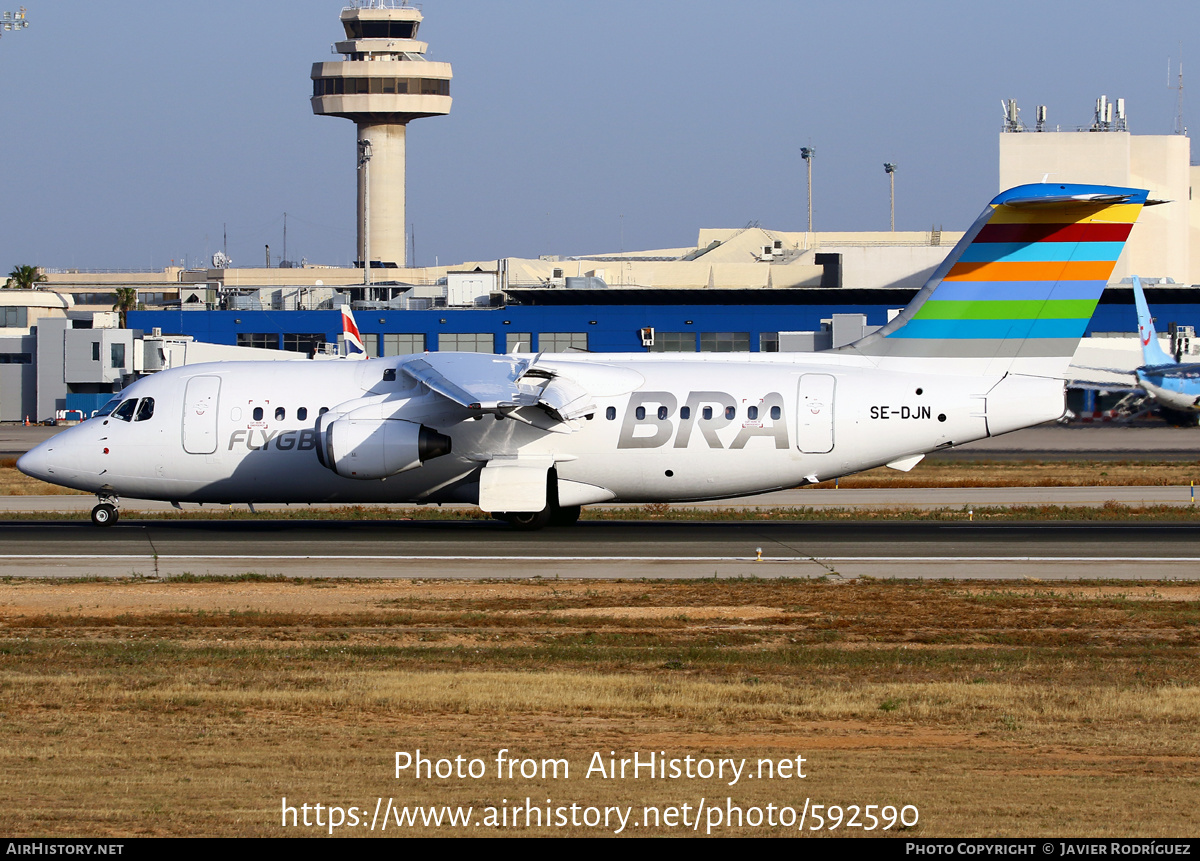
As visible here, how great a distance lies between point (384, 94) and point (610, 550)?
122 meters

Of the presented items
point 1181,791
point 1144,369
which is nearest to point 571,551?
point 1181,791

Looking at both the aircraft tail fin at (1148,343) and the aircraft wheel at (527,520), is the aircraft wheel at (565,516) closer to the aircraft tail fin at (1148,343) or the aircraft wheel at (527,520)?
the aircraft wheel at (527,520)

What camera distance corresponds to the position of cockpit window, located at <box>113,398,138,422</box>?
29.4m

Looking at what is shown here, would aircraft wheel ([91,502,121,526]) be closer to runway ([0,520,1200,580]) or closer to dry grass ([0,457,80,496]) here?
runway ([0,520,1200,580])

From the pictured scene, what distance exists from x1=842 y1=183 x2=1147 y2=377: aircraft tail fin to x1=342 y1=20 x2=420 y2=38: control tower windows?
124593mm

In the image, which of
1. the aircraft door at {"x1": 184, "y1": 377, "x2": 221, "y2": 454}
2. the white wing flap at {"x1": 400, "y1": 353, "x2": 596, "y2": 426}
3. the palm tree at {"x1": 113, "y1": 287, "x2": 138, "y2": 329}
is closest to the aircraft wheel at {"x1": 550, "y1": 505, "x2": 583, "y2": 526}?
the white wing flap at {"x1": 400, "y1": 353, "x2": 596, "y2": 426}

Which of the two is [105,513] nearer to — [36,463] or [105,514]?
[105,514]

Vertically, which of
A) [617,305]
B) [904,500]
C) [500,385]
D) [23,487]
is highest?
[617,305]

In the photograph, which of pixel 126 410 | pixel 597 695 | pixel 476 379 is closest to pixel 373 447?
pixel 476 379

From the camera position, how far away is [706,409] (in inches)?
1082

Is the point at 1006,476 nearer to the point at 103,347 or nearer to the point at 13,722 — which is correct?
the point at 13,722

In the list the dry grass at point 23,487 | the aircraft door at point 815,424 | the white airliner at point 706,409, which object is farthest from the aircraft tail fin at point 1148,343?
the dry grass at point 23,487

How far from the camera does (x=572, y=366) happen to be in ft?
92.1

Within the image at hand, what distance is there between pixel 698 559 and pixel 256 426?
10201 millimetres
